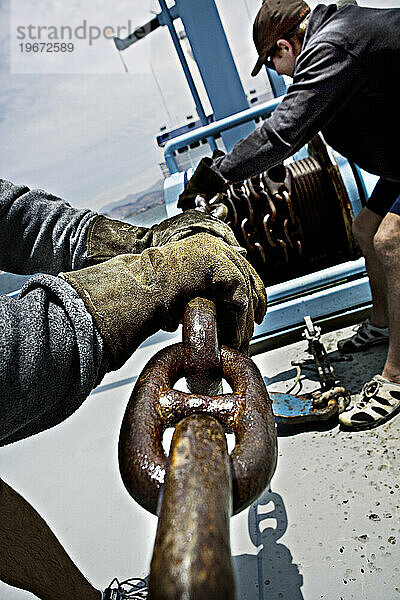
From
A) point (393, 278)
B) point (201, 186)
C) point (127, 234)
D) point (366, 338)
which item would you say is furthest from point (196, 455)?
point (366, 338)

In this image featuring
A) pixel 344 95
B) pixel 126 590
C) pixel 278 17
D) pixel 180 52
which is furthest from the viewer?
pixel 180 52

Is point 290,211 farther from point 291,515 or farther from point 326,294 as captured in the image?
point 291,515

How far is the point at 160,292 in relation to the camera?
3.37 feet

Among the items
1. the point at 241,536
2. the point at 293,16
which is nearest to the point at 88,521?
the point at 241,536

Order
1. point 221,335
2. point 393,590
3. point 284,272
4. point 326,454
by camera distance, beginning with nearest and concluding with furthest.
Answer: point 221,335 < point 393,590 < point 326,454 < point 284,272

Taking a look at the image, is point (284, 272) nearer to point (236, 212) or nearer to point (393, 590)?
point (236, 212)

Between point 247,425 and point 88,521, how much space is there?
6.28 ft

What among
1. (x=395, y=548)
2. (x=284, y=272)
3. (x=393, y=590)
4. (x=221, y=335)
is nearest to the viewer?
(x=221, y=335)

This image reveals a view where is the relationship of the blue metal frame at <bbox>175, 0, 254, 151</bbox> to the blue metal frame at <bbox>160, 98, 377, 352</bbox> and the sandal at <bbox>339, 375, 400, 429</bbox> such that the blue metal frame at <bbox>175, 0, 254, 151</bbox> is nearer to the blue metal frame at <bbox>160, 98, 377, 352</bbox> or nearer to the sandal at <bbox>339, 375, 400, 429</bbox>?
the blue metal frame at <bbox>160, 98, 377, 352</bbox>

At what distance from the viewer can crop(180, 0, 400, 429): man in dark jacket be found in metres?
2.24

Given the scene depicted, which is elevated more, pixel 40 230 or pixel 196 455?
pixel 40 230

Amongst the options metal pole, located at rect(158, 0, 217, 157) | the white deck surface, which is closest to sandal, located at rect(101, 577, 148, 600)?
the white deck surface

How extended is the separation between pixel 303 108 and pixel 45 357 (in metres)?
1.98

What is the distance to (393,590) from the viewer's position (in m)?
1.51
